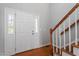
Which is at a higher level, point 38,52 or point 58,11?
point 58,11

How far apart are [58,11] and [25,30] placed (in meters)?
0.37

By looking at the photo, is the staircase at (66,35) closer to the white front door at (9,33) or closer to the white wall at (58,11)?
the white wall at (58,11)

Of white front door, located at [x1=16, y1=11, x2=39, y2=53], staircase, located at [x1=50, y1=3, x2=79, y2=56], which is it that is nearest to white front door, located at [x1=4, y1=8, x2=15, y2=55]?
white front door, located at [x1=16, y1=11, x2=39, y2=53]

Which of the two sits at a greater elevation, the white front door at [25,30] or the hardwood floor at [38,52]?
the white front door at [25,30]

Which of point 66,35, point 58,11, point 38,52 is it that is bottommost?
point 38,52

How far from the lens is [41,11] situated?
4.42 feet

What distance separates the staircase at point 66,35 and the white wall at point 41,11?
0.21ft

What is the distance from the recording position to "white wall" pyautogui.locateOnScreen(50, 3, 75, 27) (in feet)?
4.17

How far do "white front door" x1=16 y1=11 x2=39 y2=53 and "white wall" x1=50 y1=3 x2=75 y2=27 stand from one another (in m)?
0.20

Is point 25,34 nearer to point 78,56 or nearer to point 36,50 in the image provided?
point 36,50

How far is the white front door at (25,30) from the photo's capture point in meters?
1.28

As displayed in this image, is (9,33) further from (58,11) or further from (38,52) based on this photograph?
(58,11)

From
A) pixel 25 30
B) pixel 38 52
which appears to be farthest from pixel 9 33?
pixel 38 52

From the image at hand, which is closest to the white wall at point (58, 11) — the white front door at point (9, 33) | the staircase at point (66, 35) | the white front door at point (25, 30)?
the staircase at point (66, 35)
